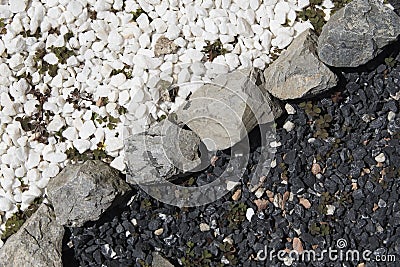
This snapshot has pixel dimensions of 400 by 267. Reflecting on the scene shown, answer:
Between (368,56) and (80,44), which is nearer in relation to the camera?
(368,56)

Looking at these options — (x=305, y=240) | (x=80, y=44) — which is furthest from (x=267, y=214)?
(x=80, y=44)

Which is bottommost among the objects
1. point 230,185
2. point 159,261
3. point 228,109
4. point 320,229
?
point 159,261

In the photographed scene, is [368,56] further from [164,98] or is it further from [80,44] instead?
[80,44]

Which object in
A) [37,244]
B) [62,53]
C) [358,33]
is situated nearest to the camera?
[358,33]

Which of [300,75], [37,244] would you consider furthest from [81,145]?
[300,75]

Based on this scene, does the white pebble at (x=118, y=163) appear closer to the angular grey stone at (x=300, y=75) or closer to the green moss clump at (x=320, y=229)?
the angular grey stone at (x=300, y=75)

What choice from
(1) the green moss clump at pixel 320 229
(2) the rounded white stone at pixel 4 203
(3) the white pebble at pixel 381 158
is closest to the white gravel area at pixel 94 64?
(2) the rounded white stone at pixel 4 203

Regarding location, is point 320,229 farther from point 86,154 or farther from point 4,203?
point 4,203
